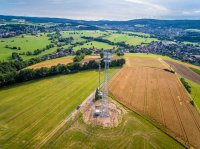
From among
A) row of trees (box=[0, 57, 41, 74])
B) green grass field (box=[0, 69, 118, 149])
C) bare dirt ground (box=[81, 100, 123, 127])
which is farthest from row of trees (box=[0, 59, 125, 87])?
bare dirt ground (box=[81, 100, 123, 127])

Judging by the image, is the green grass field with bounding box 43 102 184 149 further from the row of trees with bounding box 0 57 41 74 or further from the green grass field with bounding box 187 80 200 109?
the row of trees with bounding box 0 57 41 74

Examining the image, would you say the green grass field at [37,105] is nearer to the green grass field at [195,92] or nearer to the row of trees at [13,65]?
the row of trees at [13,65]

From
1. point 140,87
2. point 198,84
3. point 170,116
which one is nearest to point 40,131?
point 170,116

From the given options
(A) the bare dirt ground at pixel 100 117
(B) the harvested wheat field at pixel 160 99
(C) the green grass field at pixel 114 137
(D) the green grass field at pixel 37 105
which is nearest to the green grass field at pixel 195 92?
(B) the harvested wheat field at pixel 160 99

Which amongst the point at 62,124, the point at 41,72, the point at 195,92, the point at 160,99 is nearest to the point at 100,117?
the point at 62,124

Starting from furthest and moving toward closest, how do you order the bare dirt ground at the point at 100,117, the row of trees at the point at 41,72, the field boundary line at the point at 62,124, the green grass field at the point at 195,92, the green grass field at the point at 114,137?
the row of trees at the point at 41,72
the green grass field at the point at 195,92
the bare dirt ground at the point at 100,117
the field boundary line at the point at 62,124
the green grass field at the point at 114,137
